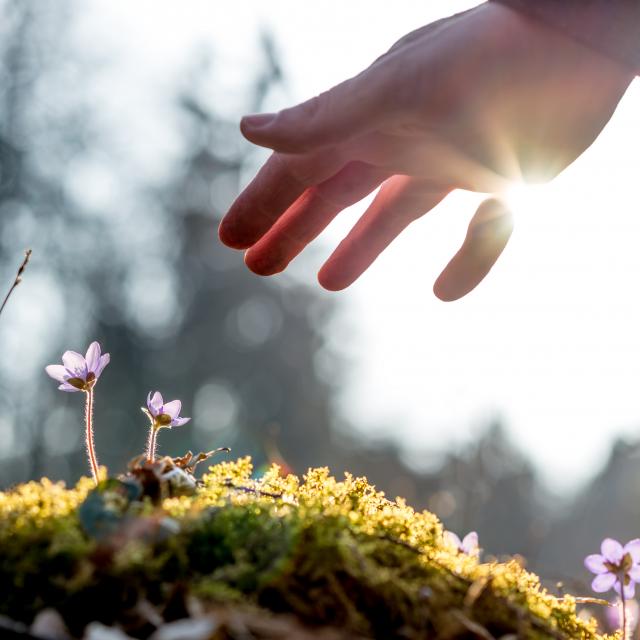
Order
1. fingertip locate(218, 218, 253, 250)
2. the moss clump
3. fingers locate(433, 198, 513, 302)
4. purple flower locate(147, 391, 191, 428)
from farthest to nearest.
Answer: fingers locate(433, 198, 513, 302) < fingertip locate(218, 218, 253, 250) < purple flower locate(147, 391, 191, 428) < the moss clump

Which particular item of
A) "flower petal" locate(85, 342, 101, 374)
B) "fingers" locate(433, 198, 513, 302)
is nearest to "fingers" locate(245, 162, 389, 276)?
"fingers" locate(433, 198, 513, 302)

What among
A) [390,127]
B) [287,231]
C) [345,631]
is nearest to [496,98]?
[390,127]

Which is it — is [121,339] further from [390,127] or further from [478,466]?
[390,127]

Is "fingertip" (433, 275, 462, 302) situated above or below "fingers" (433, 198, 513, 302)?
below

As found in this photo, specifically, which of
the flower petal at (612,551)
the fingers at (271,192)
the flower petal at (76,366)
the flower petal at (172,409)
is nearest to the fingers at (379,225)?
the fingers at (271,192)

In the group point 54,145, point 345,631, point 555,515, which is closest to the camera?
point 345,631

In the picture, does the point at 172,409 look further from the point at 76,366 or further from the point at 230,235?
the point at 230,235

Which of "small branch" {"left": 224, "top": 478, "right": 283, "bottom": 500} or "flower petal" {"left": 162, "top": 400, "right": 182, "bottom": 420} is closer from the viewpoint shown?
"small branch" {"left": 224, "top": 478, "right": 283, "bottom": 500}

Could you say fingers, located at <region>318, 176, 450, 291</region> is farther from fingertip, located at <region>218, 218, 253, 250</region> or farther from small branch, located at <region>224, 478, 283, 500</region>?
small branch, located at <region>224, 478, 283, 500</region>
